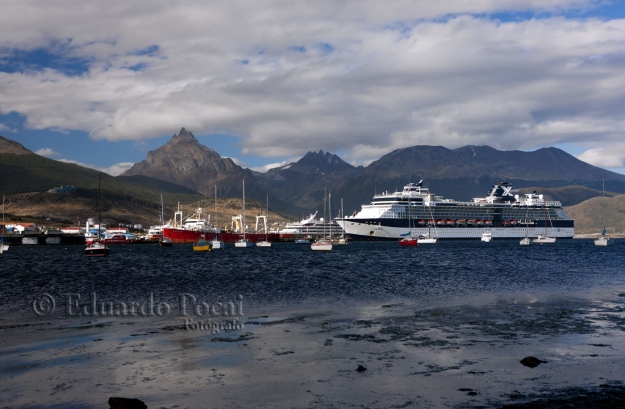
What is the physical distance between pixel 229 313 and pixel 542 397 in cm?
2116

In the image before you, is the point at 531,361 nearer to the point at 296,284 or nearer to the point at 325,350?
the point at 325,350

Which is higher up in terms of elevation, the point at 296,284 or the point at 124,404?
the point at 124,404

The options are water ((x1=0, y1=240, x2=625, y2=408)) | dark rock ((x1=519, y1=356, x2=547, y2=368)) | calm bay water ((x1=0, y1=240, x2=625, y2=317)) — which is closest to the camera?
water ((x1=0, y1=240, x2=625, y2=408))

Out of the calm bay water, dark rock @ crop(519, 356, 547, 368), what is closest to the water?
dark rock @ crop(519, 356, 547, 368)

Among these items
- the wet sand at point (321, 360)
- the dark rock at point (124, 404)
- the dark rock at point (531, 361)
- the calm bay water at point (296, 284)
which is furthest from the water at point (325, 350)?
the dark rock at point (124, 404)

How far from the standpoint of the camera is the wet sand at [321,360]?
17828mm

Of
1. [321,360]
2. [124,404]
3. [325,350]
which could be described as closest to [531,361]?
[321,360]

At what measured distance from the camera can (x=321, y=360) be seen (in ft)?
74.0

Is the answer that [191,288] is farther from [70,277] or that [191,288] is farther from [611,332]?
[611,332]

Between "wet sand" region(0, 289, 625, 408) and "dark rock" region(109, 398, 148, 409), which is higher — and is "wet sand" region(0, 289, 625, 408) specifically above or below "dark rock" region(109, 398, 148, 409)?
below

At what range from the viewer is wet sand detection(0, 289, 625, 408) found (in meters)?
17.8

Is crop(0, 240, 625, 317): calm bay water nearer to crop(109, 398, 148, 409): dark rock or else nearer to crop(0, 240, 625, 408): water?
crop(0, 240, 625, 408): water

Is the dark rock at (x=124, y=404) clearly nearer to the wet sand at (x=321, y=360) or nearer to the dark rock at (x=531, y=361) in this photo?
the wet sand at (x=321, y=360)

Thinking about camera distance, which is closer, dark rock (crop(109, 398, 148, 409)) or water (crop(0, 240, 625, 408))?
dark rock (crop(109, 398, 148, 409))
